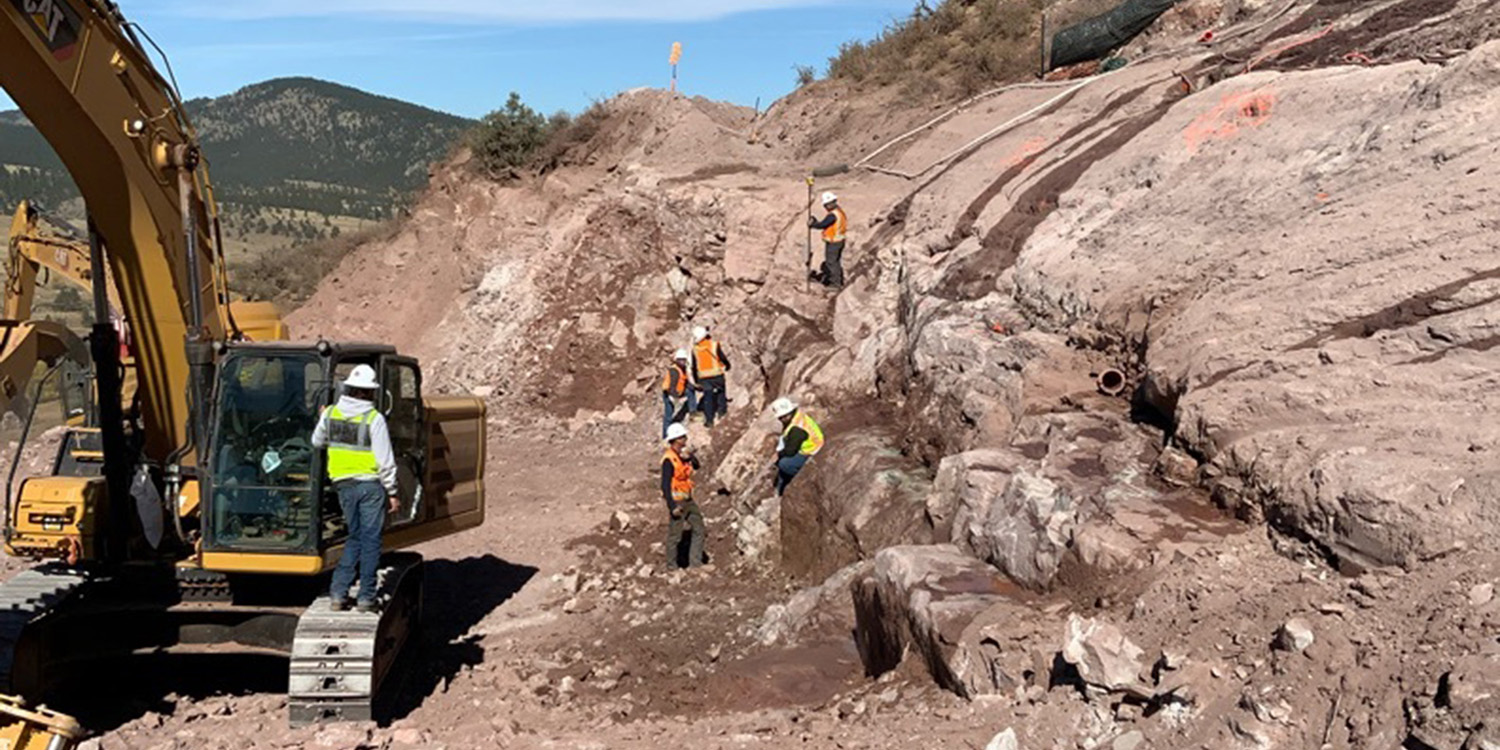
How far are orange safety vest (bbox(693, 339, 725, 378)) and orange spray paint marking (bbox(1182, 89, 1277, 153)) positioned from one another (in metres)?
6.77

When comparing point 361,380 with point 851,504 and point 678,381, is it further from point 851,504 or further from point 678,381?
point 678,381

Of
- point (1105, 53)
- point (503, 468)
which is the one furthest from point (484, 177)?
point (1105, 53)

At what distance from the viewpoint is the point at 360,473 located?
7.35 metres

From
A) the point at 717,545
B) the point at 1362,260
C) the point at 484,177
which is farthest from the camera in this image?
the point at 484,177

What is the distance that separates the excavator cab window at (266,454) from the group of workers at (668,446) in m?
0.23

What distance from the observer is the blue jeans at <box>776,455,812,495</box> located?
1108 centimetres

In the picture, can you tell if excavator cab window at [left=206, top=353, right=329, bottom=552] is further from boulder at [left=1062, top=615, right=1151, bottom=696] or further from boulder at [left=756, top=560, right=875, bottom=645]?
boulder at [left=1062, top=615, right=1151, bottom=696]

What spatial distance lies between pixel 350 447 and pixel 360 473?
0.18 m

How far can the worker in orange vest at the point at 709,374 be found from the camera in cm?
1603

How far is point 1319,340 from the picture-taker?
714 cm

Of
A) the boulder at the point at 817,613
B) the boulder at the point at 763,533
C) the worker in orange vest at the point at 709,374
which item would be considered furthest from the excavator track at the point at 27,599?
the worker in orange vest at the point at 709,374

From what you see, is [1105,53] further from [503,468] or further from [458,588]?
[458,588]

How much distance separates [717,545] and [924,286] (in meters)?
3.50

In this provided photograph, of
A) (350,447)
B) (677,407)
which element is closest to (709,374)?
(677,407)
